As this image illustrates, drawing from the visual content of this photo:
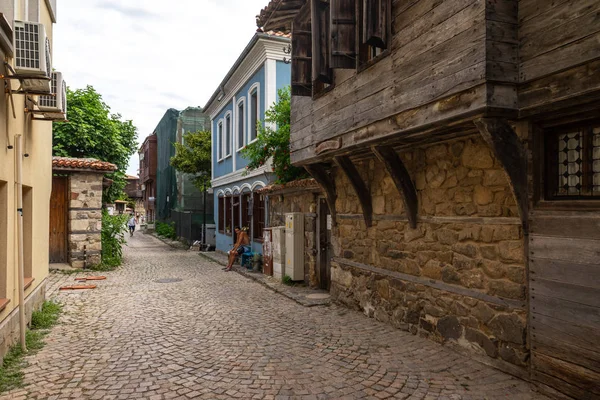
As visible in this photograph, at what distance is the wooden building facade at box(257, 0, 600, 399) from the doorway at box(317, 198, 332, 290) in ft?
7.03

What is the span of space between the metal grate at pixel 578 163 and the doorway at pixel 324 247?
17.6 ft

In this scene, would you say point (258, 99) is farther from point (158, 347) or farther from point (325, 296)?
point (158, 347)

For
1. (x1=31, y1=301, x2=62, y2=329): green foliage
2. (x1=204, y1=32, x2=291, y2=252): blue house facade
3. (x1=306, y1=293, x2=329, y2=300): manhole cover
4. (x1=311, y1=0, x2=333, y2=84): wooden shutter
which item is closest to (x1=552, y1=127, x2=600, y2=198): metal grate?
(x1=311, y1=0, x2=333, y2=84): wooden shutter

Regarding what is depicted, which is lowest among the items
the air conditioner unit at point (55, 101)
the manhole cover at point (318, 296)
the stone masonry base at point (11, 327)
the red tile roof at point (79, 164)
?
the manhole cover at point (318, 296)

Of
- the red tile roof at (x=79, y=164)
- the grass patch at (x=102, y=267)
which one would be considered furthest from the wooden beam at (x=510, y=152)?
the grass patch at (x=102, y=267)

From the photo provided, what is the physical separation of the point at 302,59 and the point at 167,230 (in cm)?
2323

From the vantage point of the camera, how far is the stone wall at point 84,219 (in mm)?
12680

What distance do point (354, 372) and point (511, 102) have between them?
9.86 feet

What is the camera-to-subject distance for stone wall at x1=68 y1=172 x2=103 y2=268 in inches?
499

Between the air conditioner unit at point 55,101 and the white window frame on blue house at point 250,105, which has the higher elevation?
→ the white window frame on blue house at point 250,105

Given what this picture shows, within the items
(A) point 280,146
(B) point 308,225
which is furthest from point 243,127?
(B) point 308,225

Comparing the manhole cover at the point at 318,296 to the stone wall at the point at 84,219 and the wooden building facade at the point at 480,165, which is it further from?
the stone wall at the point at 84,219

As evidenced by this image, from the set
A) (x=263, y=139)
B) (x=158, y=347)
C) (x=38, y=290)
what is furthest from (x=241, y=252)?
(x=158, y=347)

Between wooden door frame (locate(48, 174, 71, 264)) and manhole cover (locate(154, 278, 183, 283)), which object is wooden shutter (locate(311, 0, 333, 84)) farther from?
wooden door frame (locate(48, 174, 71, 264))
